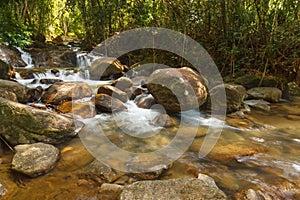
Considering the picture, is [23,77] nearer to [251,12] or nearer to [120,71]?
[120,71]

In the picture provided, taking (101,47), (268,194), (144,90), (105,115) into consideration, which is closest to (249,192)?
(268,194)

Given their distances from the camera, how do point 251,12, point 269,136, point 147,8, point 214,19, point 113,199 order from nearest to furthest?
point 113,199 < point 269,136 < point 251,12 < point 214,19 < point 147,8

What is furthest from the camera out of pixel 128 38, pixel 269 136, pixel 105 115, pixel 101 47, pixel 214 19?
pixel 101 47

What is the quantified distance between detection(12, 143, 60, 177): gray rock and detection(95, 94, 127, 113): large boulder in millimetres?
1814

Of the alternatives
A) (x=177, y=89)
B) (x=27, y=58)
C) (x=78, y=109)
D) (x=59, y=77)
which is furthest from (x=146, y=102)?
(x=27, y=58)

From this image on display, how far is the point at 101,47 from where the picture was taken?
10.3 meters

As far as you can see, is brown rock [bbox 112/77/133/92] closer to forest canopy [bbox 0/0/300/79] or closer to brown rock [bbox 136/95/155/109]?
brown rock [bbox 136/95/155/109]

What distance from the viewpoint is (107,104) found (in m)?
4.45

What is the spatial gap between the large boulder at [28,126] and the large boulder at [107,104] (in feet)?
4.34

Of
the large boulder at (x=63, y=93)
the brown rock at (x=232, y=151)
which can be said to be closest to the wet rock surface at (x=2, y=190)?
the brown rock at (x=232, y=151)

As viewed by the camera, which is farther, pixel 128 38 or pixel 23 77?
pixel 128 38

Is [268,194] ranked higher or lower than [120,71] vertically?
lower

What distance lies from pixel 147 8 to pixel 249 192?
6879mm

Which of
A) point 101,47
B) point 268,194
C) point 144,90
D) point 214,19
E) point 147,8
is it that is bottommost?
point 268,194
